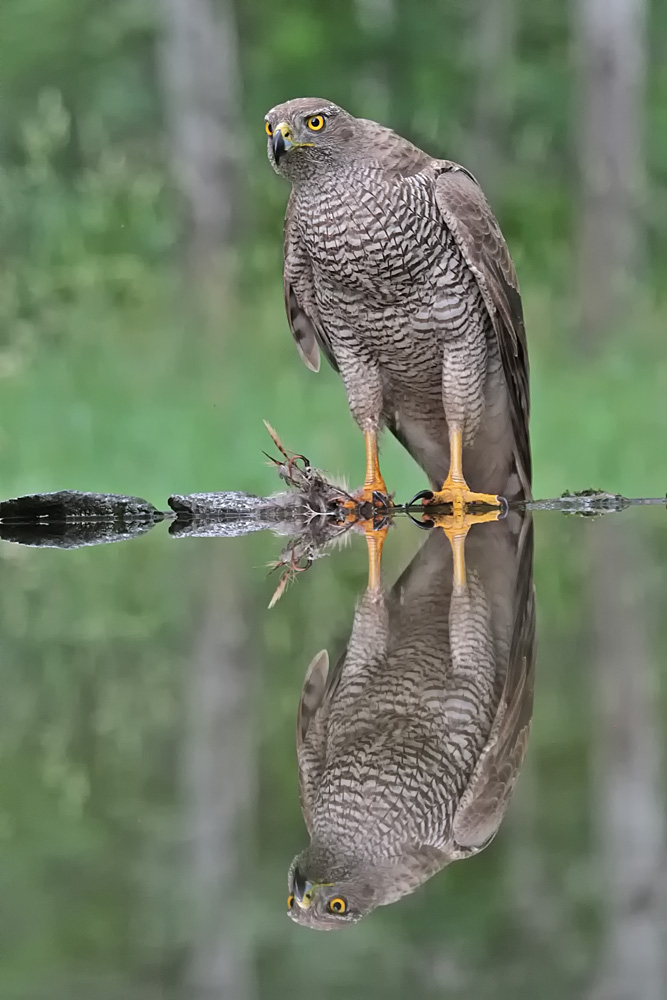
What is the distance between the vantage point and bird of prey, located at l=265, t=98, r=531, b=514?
11.8 feet

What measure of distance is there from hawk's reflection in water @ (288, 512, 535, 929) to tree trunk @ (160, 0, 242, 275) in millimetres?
6674

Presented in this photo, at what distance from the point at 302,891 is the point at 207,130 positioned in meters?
7.84

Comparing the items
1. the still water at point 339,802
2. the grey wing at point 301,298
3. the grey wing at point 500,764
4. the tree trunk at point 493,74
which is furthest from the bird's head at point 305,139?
the tree trunk at point 493,74

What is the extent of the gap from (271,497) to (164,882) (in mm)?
3241

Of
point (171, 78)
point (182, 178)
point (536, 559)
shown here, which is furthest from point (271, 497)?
point (171, 78)

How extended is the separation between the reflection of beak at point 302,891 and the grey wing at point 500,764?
147 mm

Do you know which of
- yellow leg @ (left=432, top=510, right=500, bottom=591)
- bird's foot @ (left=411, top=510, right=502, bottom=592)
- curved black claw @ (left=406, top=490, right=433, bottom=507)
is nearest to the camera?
yellow leg @ (left=432, top=510, right=500, bottom=591)

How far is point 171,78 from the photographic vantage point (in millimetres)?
8859

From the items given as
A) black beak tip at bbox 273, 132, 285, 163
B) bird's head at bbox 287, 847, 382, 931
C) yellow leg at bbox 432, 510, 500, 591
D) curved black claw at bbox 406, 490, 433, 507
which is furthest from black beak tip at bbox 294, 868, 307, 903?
curved black claw at bbox 406, 490, 433, 507

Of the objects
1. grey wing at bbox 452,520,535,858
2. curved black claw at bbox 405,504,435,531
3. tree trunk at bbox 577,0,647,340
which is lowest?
grey wing at bbox 452,520,535,858

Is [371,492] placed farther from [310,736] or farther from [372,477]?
[310,736]

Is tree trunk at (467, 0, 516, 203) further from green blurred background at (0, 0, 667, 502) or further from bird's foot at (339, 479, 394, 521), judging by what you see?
bird's foot at (339, 479, 394, 521)

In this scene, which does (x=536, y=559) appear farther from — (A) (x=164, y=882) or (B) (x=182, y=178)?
(B) (x=182, y=178)

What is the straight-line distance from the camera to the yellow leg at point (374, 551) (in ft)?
8.06
